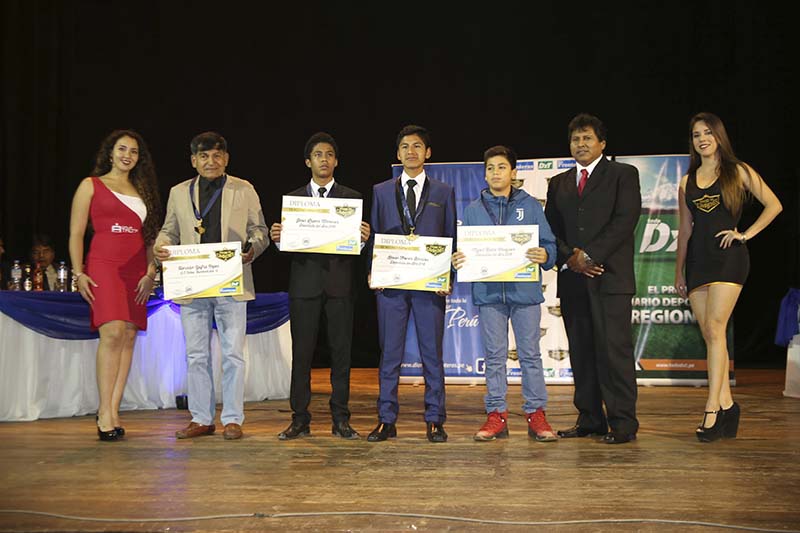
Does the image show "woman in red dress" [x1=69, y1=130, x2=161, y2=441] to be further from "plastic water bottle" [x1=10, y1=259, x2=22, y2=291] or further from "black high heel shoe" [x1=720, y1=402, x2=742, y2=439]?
"black high heel shoe" [x1=720, y1=402, x2=742, y2=439]

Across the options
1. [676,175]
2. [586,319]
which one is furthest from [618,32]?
[586,319]

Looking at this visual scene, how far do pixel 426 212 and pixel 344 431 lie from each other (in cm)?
126

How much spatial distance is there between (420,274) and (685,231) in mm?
1540

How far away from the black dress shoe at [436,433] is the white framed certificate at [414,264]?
0.74m

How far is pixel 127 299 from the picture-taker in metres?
4.16

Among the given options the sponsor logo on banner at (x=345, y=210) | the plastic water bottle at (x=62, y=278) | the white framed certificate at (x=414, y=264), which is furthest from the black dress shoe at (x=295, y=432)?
the plastic water bottle at (x=62, y=278)

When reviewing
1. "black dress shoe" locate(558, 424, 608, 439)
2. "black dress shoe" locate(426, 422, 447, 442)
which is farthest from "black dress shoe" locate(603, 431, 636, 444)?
"black dress shoe" locate(426, 422, 447, 442)

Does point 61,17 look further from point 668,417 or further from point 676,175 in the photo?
point 668,417

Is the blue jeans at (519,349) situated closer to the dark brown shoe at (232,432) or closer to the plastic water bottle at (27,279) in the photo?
the dark brown shoe at (232,432)

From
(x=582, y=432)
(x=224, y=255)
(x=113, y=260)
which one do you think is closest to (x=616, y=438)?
(x=582, y=432)

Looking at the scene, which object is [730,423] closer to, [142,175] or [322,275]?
[322,275]

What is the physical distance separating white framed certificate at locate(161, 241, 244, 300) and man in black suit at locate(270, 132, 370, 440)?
10.3 inches

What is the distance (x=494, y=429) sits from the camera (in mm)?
4051

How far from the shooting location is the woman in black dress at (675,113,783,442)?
400 cm
